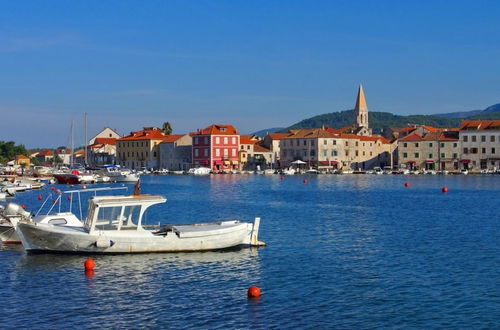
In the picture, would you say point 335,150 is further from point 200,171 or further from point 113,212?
point 113,212

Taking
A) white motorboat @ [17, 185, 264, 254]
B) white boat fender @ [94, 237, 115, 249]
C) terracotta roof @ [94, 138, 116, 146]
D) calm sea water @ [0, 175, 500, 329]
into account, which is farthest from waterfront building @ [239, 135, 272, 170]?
white boat fender @ [94, 237, 115, 249]

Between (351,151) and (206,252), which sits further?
(351,151)

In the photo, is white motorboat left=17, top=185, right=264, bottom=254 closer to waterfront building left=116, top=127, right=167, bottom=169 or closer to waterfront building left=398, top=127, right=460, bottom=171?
waterfront building left=398, top=127, right=460, bottom=171

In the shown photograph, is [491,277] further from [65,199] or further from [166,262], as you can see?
[65,199]

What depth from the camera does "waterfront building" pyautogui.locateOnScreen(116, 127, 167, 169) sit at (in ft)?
512

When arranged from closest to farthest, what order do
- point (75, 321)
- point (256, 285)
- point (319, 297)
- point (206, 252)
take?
point (75, 321) < point (319, 297) < point (256, 285) < point (206, 252)

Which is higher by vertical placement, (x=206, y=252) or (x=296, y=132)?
(x=296, y=132)

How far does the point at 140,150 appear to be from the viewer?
6206 inches

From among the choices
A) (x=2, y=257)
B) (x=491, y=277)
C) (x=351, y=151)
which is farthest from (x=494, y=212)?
(x=351, y=151)

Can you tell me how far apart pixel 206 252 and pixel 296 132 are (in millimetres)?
121288

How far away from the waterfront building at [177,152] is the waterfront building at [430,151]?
153ft

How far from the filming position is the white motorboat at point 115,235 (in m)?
29.7

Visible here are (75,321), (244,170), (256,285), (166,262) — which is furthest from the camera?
(244,170)

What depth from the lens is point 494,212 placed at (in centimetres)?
5244
